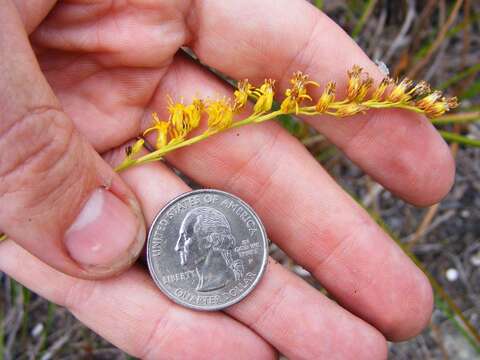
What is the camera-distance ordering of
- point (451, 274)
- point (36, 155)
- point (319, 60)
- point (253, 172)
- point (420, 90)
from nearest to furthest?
point (36, 155), point (420, 90), point (319, 60), point (253, 172), point (451, 274)

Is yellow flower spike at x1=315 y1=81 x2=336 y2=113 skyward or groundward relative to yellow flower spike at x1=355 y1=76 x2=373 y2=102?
groundward

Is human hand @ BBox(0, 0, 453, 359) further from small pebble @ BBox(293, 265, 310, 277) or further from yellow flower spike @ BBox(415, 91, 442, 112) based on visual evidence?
small pebble @ BBox(293, 265, 310, 277)

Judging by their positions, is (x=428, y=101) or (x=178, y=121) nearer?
(x=428, y=101)

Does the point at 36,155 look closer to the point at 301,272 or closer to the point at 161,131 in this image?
the point at 161,131

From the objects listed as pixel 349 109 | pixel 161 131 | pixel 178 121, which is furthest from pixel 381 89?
pixel 161 131

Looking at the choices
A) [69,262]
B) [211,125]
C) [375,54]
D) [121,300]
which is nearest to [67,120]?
[69,262]

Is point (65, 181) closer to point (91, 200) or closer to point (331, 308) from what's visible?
point (91, 200)

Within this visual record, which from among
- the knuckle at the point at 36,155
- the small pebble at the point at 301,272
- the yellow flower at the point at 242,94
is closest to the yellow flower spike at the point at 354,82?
the yellow flower at the point at 242,94

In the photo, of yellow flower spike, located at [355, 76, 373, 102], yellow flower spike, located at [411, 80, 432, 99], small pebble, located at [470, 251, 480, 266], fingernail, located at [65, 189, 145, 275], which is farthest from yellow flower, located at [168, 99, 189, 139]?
small pebble, located at [470, 251, 480, 266]
